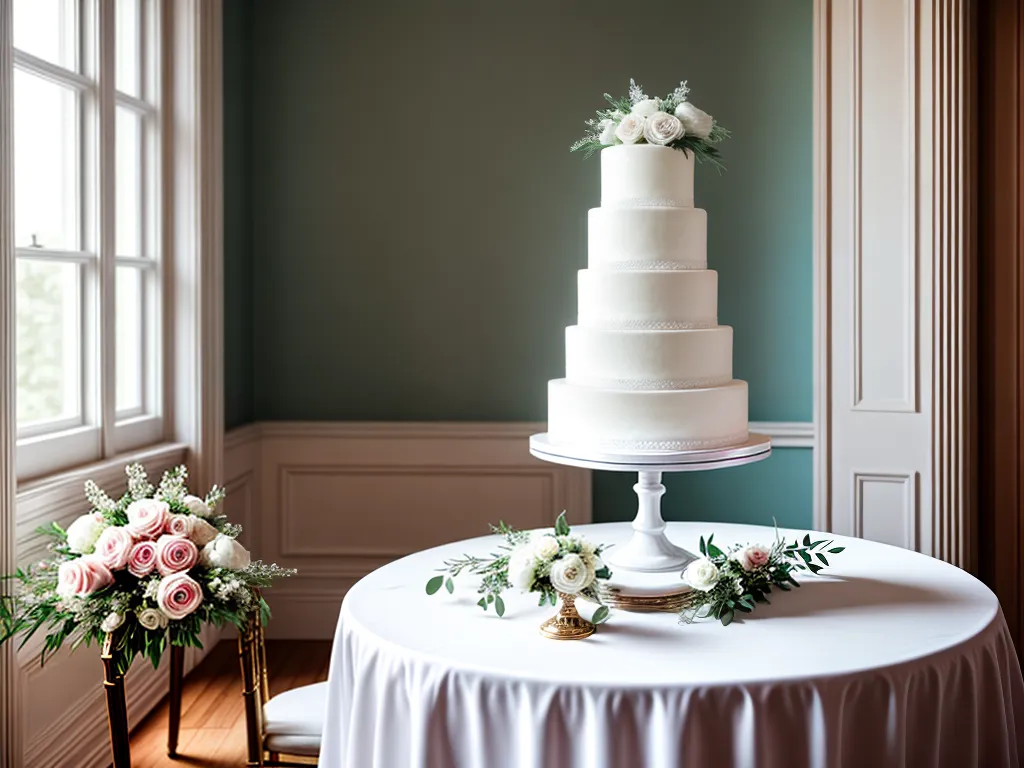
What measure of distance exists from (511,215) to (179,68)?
1520 millimetres

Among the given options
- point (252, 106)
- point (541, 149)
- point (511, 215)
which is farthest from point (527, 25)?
point (252, 106)

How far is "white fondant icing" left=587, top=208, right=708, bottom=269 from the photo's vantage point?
8.39 ft

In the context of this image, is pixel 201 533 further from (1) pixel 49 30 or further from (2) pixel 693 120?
(1) pixel 49 30

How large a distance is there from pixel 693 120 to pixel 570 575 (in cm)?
121

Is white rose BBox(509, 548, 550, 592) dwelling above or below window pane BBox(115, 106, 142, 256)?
below

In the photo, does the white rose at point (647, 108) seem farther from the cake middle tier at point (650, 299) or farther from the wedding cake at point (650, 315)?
the cake middle tier at point (650, 299)

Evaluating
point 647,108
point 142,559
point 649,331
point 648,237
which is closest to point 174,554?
point 142,559

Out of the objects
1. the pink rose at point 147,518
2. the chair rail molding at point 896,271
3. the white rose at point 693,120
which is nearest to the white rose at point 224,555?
the pink rose at point 147,518

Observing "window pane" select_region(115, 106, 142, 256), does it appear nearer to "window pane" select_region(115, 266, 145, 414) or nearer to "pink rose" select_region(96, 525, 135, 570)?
"window pane" select_region(115, 266, 145, 414)

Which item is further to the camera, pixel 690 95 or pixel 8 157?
pixel 690 95

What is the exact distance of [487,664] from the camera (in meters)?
1.95

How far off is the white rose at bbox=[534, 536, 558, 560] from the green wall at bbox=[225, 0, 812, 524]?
8.10 ft

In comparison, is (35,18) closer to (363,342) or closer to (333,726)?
(363,342)

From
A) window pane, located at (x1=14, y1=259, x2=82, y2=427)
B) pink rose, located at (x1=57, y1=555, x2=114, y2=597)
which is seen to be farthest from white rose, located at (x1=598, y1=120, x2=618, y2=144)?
window pane, located at (x1=14, y1=259, x2=82, y2=427)
